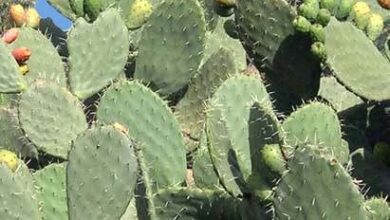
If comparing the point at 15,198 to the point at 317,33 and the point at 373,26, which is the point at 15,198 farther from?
the point at 373,26

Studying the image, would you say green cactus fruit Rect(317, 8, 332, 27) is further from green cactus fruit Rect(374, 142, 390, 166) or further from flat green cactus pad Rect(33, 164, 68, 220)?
flat green cactus pad Rect(33, 164, 68, 220)

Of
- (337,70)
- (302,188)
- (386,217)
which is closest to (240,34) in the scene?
(337,70)

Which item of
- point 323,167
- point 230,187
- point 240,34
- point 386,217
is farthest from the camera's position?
point 240,34

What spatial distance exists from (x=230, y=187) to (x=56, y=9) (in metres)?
1.65

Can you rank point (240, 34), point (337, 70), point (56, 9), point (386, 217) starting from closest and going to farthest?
point (386, 217), point (337, 70), point (240, 34), point (56, 9)

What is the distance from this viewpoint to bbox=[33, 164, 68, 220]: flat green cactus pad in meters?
3.01

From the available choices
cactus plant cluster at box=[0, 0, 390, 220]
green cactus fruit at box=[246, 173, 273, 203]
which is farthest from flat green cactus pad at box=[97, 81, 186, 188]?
green cactus fruit at box=[246, 173, 273, 203]

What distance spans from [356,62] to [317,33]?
0.14m

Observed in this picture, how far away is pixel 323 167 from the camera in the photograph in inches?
84.0

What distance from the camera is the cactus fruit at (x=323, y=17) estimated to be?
3123 millimetres

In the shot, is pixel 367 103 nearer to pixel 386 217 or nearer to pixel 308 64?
pixel 308 64

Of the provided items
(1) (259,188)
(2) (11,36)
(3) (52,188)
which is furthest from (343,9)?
(2) (11,36)

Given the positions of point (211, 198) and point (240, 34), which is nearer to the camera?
point (211, 198)

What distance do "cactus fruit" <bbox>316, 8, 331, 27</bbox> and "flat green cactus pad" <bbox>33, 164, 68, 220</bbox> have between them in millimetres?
812
